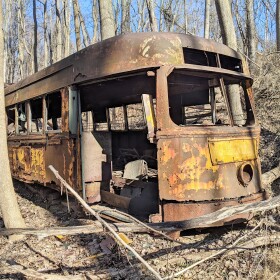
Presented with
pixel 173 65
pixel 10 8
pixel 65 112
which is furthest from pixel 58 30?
pixel 173 65

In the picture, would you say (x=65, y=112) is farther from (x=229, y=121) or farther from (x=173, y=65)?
(x=229, y=121)

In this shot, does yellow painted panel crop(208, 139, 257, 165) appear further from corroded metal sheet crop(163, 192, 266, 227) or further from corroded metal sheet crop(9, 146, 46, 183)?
corroded metal sheet crop(9, 146, 46, 183)

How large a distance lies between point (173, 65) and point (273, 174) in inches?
130

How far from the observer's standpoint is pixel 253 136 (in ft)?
16.7

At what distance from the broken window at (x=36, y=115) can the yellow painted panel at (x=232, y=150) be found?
3865 mm

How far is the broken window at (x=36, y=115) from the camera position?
6977 mm

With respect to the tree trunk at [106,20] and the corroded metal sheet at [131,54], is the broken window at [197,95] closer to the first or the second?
the corroded metal sheet at [131,54]

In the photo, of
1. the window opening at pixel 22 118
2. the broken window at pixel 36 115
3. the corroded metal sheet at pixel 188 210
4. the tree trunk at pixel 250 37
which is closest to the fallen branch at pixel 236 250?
the corroded metal sheet at pixel 188 210

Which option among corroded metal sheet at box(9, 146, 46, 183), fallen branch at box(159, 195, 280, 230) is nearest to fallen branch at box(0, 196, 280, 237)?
fallen branch at box(159, 195, 280, 230)

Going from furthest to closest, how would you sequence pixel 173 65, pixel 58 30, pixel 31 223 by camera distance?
1. pixel 58 30
2. pixel 31 223
3. pixel 173 65

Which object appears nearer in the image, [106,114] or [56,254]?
[56,254]

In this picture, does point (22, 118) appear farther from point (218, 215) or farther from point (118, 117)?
point (218, 215)

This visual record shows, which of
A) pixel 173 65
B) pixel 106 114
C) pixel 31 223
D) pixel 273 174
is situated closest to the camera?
pixel 173 65

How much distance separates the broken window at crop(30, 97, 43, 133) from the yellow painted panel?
3.87 m
